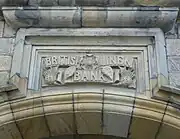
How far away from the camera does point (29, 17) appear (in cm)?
352

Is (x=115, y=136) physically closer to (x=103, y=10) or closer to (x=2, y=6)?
(x=103, y=10)

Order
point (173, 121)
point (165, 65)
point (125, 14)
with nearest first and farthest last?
point (173, 121) → point (165, 65) → point (125, 14)

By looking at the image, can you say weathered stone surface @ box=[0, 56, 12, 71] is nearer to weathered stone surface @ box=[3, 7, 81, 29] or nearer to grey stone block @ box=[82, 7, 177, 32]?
weathered stone surface @ box=[3, 7, 81, 29]

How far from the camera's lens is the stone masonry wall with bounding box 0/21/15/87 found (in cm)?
331

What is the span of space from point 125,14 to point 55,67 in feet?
2.53

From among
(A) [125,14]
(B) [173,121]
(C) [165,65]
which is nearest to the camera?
(B) [173,121]

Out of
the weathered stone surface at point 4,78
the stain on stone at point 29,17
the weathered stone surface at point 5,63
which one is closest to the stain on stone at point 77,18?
the stain on stone at point 29,17

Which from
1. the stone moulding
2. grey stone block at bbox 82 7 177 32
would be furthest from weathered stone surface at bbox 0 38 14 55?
grey stone block at bbox 82 7 177 32

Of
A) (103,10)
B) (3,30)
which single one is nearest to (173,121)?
(103,10)

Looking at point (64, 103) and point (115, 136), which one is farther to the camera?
point (115, 136)

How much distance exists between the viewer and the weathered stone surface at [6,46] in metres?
3.44

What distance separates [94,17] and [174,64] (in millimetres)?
792

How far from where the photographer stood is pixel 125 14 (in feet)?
11.5

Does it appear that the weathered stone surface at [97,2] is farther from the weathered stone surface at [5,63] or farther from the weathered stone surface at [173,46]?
the weathered stone surface at [5,63]
